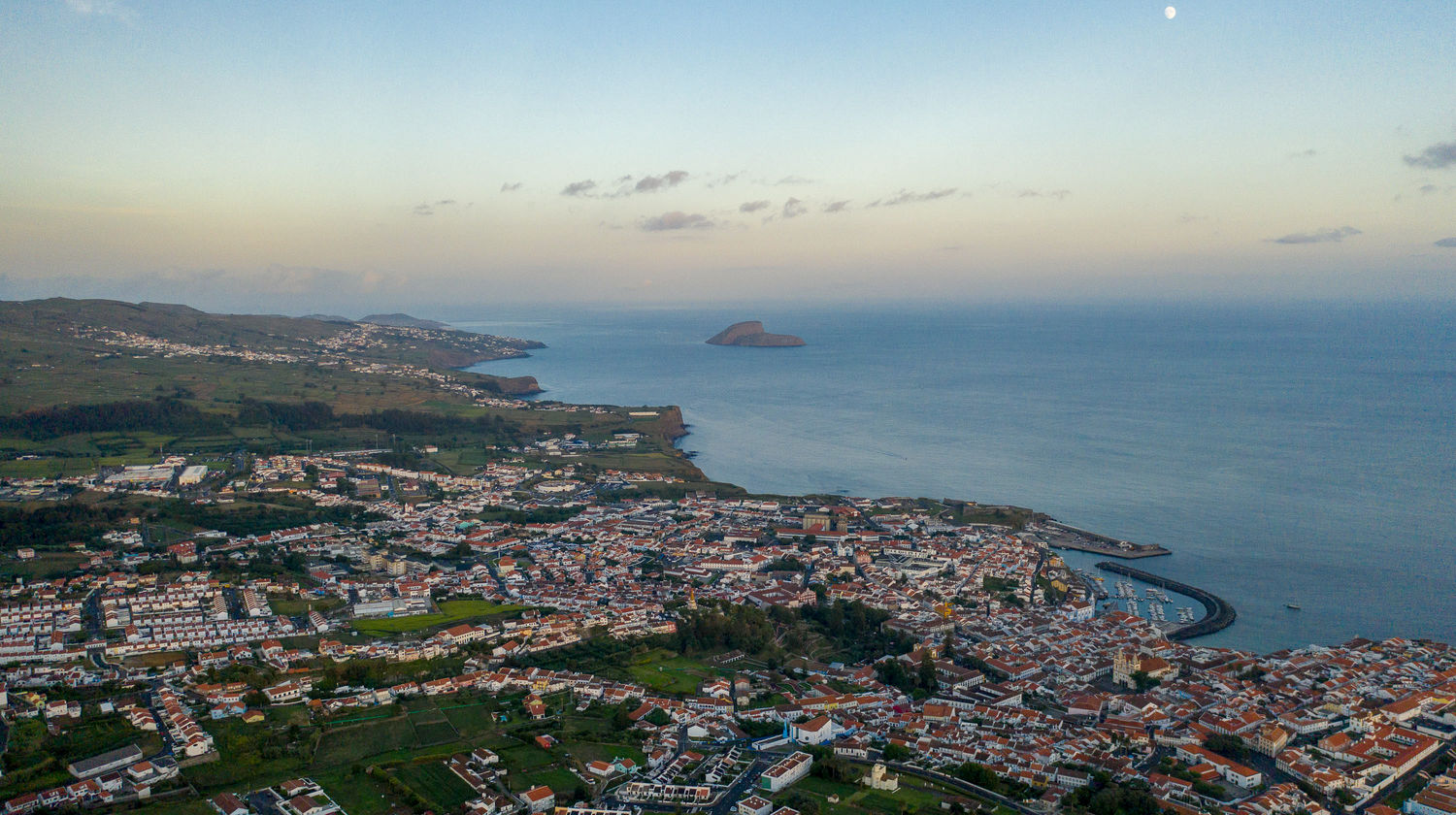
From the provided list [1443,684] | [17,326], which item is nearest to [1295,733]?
[1443,684]

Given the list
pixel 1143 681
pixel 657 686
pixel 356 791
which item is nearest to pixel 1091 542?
pixel 1143 681

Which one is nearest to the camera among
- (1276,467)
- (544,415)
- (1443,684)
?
(1443,684)

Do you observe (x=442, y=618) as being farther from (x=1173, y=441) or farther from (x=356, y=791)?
(x=1173, y=441)

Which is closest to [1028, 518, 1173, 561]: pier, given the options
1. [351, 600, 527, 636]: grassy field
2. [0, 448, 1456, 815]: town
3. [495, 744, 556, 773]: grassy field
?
[0, 448, 1456, 815]: town

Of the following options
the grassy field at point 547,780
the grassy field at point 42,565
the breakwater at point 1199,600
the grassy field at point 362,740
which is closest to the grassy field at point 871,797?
the grassy field at point 547,780

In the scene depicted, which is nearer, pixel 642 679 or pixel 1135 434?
pixel 642 679

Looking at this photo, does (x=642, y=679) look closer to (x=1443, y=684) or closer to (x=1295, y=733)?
(x=1295, y=733)

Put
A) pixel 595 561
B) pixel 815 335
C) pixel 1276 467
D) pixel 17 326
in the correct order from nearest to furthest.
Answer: pixel 595 561
pixel 1276 467
pixel 17 326
pixel 815 335
